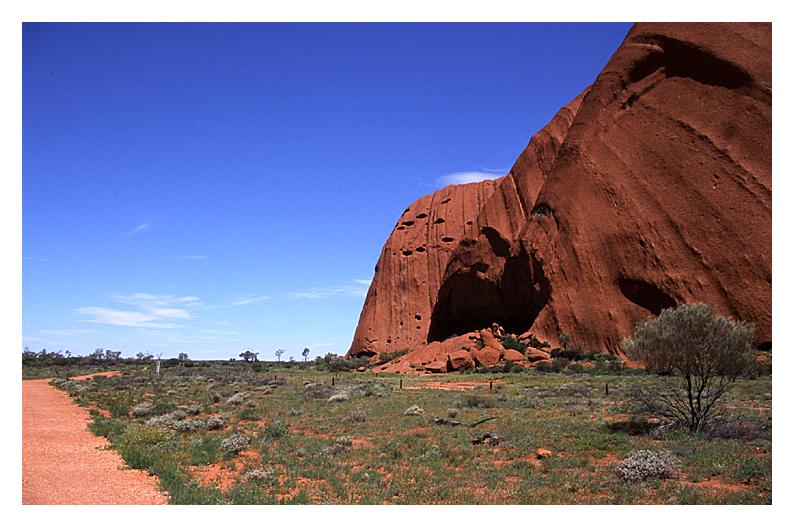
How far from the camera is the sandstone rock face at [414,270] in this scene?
218 ft

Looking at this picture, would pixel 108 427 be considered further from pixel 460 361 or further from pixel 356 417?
pixel 460 361

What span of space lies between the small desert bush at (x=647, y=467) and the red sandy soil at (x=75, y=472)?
293 inches

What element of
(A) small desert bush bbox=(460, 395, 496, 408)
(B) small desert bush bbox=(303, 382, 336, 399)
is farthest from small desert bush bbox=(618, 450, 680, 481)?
(B) small desert bush bbox=(303, 382, 336, 399)

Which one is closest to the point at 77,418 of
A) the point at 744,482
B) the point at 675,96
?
the point at 744,482

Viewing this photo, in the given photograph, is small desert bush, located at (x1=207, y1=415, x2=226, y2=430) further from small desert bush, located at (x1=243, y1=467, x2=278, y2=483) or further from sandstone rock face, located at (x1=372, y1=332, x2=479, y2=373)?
sandstone rock face, located at (x1=372, y1=332, x2=479, y2=373)

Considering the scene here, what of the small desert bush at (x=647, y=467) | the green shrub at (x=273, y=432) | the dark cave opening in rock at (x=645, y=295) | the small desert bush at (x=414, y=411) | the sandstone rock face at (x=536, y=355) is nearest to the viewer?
the small desert bush at (x=647, y=467)

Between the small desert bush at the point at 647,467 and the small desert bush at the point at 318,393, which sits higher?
the small desert bush at the point at 647,467

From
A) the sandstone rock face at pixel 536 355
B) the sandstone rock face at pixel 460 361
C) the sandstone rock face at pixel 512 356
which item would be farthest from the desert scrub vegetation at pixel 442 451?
the sandstone rock face at pixel 460 361

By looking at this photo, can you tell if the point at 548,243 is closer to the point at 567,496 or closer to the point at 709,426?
the point at 709,426

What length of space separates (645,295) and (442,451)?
97.4 feet

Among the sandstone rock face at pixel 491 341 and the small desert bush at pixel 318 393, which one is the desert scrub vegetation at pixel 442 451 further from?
the sandstone rock face at pixel 491 341

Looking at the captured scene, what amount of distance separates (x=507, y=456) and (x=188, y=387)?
914 inches

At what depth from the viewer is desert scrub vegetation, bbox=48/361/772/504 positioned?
830 cm

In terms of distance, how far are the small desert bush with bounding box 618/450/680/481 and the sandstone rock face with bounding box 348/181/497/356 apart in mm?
55381
